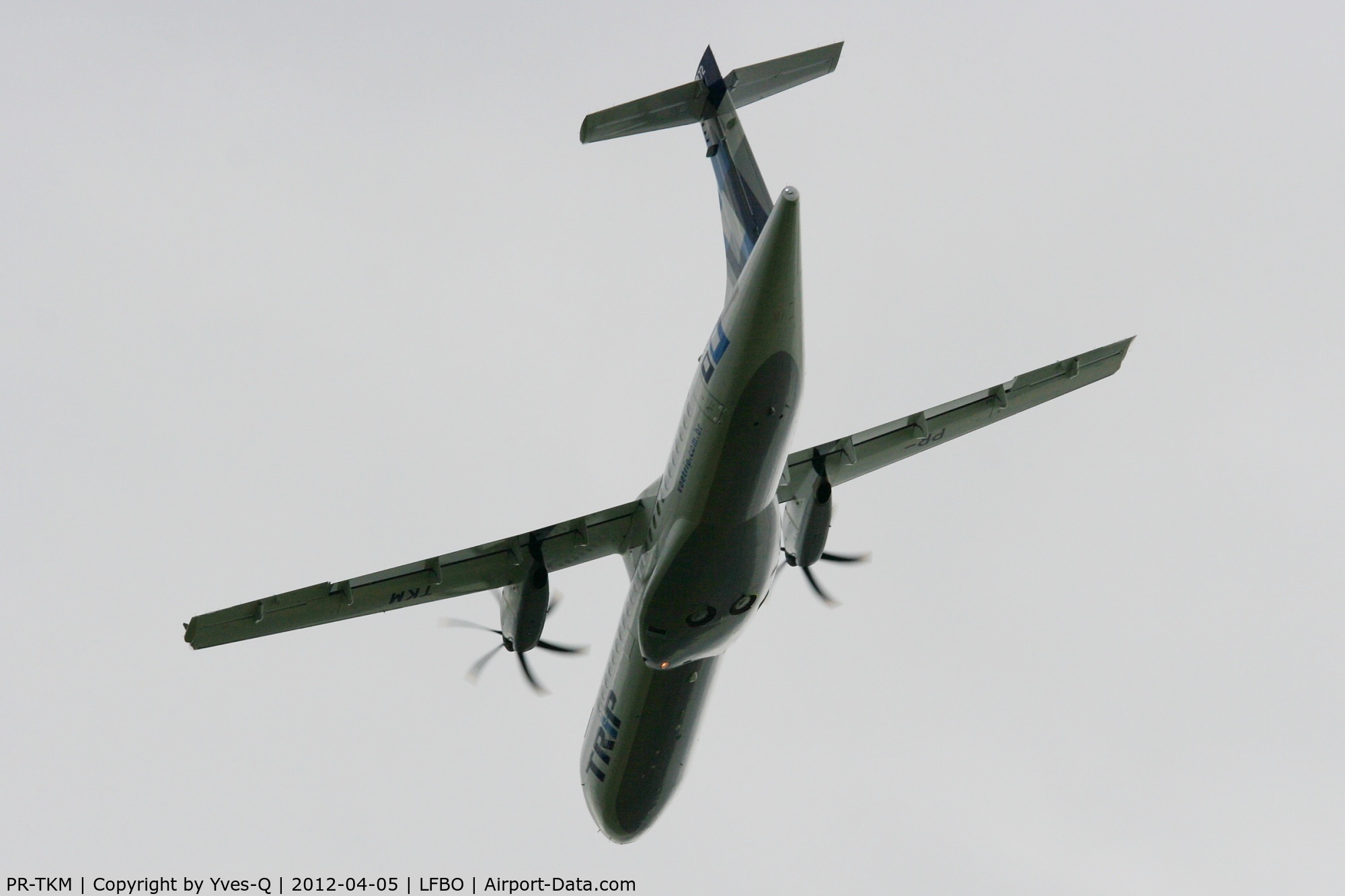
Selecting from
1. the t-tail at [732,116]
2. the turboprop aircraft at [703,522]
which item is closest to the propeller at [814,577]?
the turboprop aircraft at [703,522]

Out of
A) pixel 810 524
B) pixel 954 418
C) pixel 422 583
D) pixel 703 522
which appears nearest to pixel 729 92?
pixel 954 418

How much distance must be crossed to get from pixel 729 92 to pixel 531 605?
1098 cm

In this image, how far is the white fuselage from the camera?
60.4 feet

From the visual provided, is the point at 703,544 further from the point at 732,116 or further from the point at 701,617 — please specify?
the point at 732,116

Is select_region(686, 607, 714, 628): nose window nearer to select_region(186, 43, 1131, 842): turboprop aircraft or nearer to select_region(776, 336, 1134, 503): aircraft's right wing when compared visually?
select_region(186, 43, 1131, 842): turboprop aircraft

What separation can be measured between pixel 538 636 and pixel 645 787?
5901 mm

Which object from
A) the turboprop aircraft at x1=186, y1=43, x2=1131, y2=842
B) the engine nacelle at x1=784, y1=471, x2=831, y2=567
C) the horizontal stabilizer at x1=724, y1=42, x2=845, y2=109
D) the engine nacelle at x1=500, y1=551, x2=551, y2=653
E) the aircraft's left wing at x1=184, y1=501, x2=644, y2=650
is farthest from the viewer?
the horizontal stabilizer at x1=724, y1=42, x2=845, y2=109

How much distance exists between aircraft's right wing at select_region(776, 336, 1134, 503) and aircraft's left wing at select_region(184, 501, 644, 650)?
3737 millimetres

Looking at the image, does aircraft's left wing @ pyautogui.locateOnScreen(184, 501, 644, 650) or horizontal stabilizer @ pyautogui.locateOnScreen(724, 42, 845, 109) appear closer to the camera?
aircraft's left wing @ pyautogui.locateOnScreen(184, 501, 644, 650)

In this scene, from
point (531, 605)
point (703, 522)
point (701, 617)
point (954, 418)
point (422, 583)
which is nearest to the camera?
point (703, 522)

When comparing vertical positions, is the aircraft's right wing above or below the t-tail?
below

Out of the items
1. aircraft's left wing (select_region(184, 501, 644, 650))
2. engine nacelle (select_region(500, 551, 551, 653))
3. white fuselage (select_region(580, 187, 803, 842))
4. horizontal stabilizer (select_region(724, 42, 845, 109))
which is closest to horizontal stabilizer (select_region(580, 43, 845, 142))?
horizontal stabilizer (select_region(724, 42, 845, 109))

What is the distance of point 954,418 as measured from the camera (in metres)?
24.8

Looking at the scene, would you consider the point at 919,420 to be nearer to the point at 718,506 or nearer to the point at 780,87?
the point at 718,506
